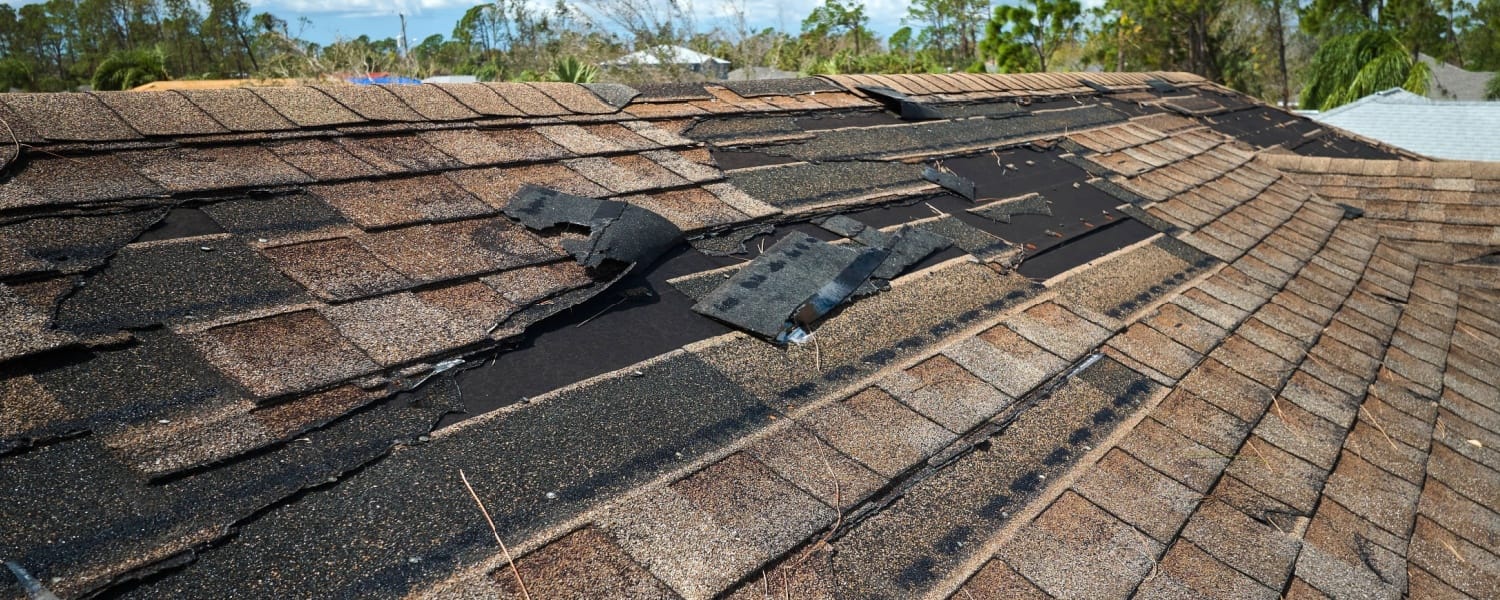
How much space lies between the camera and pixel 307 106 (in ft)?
10.5

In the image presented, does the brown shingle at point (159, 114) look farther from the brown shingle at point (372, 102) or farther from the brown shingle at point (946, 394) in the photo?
the brown shingle at point (946, 394)

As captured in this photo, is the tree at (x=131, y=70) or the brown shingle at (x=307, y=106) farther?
the tree at (x=131, y=70)

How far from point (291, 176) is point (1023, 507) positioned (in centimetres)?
243

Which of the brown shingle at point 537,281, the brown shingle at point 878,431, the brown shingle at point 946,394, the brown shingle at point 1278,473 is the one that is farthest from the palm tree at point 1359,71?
the brown shingle at point 537,281

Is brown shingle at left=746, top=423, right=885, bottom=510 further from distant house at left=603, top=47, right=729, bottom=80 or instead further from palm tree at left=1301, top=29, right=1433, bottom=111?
palm tree at left=1301, top=29, right=1433, bottom=111

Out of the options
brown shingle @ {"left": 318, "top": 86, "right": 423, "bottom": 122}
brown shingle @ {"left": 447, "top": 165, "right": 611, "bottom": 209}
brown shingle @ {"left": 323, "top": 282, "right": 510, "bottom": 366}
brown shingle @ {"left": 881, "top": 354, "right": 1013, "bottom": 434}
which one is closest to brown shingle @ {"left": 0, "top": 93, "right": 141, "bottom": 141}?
brown shingle @ {"left": 318, "top": 86, "right": 423, "bottom": 122}

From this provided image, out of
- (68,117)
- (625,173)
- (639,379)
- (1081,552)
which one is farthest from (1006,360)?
(68,117)

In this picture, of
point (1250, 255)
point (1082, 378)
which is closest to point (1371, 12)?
point (1250, 255)

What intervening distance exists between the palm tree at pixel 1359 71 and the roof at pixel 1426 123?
7.55 m

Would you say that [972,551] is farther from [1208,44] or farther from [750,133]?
[1208,44]

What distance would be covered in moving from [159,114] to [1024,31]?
32.8 m

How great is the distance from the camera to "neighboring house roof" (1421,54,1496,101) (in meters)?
32.0

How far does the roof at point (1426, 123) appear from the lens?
16.1 meters

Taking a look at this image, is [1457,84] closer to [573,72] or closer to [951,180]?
[573,72]
